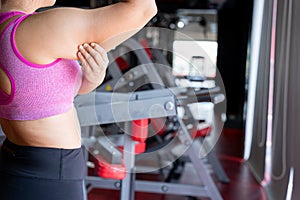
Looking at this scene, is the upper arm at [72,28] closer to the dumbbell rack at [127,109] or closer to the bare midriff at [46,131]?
the bare midriff at [46,131]

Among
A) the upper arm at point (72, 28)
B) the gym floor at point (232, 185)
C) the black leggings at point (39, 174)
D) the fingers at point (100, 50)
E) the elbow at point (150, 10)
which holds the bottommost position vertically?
the gym floor at point (232, 185)

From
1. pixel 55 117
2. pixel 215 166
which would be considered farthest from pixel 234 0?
pixel 55 117

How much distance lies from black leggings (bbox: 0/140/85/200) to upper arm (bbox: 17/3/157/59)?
0.78 ft

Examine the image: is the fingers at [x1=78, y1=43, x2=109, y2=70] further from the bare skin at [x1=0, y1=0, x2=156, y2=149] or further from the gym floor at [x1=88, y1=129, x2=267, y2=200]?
the gym floor at [x1=88, y1=129, x2=267, y2=200]

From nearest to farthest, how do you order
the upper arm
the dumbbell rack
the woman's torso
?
1. the upper arm
2. the woman's torso
3. the dumbbell rack

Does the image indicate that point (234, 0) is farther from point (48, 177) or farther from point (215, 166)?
point (48, 177)

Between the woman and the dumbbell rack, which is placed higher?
the woman

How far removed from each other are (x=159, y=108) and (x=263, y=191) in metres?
1.91

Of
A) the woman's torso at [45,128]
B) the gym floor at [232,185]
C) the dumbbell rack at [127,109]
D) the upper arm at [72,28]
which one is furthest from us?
the gym floor at [232,185]

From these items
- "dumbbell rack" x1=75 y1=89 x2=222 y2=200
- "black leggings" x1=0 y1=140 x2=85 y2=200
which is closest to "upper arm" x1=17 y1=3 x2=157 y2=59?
"black leggings" x1=0 y1=140 x2=85 y2=200

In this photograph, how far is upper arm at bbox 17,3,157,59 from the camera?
0.77 meters

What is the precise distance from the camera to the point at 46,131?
35.7 inches

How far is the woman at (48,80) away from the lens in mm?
783

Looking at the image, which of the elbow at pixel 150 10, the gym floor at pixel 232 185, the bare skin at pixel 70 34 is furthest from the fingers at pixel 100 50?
the gym floor at pixel 232 185
